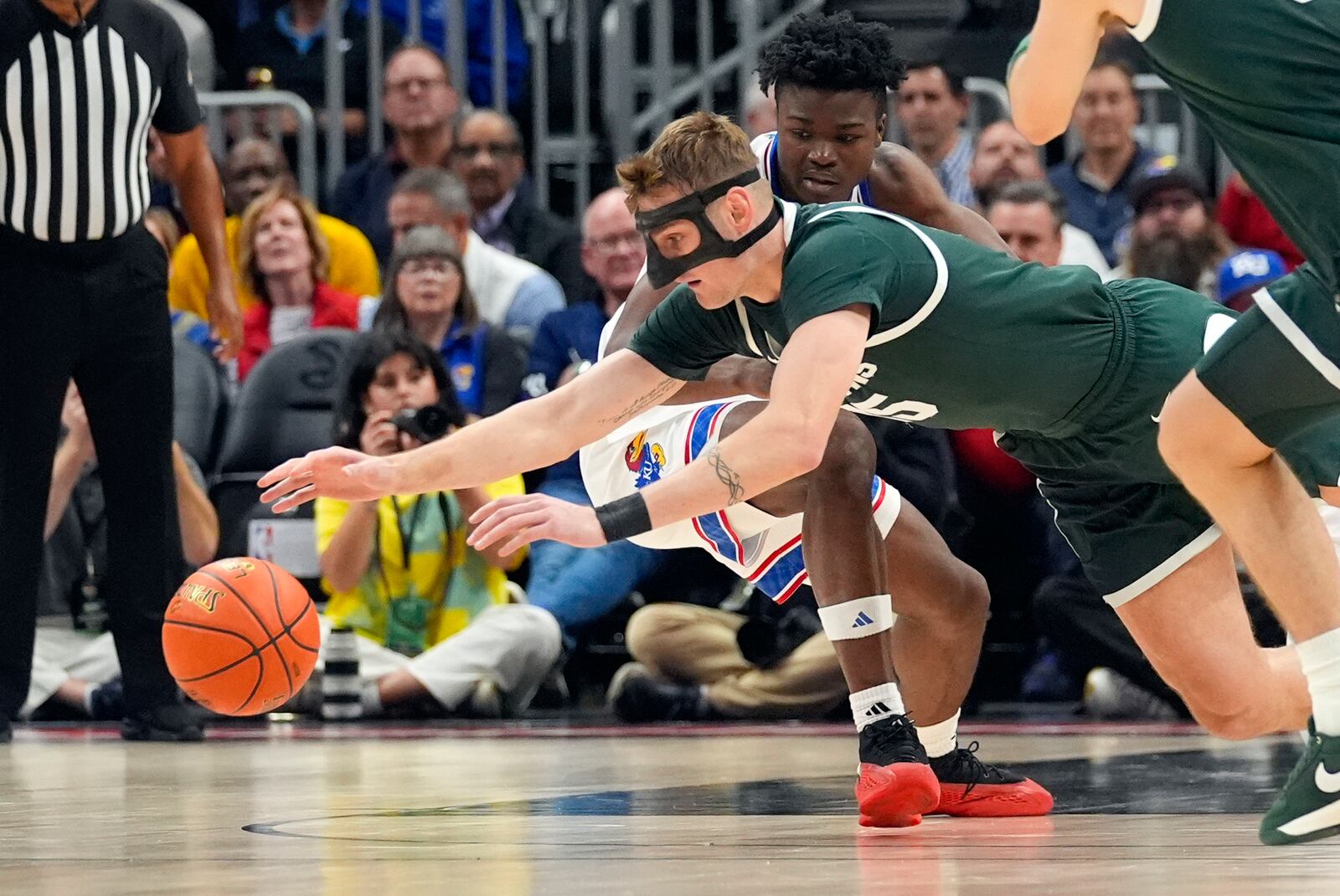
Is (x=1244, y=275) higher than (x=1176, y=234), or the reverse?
(x=1176, y=234)

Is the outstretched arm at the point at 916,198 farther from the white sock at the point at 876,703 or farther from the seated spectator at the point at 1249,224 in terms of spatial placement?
the seated spectator at the point at 1249,224

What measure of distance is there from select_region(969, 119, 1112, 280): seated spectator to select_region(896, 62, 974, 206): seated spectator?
0.08 metres

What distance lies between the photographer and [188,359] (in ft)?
28.6

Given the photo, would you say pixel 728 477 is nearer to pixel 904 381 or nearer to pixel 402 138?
pixel 904 381

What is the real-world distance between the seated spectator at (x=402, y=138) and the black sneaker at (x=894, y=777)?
19.7 ft

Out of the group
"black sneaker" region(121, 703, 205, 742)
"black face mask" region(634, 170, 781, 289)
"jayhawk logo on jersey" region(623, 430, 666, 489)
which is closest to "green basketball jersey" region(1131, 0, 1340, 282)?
"black face mask" region(634, 170, 781, 289)

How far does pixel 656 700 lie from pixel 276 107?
161 inches

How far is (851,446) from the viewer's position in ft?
14.7

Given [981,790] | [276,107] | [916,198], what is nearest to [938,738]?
[981,790]

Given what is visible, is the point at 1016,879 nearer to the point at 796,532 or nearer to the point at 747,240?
the point at 747,240

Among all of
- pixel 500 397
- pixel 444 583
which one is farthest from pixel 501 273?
pixel 444 583

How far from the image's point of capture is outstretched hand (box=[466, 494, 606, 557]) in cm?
348

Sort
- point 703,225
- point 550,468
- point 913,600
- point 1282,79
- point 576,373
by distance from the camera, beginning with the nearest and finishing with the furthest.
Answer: point 1282,79 < point 703,225 < point 913,600 < point 576,373 < point 550,468

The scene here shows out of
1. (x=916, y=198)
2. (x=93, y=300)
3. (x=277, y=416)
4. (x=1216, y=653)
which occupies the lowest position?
(x=277, y=416)
